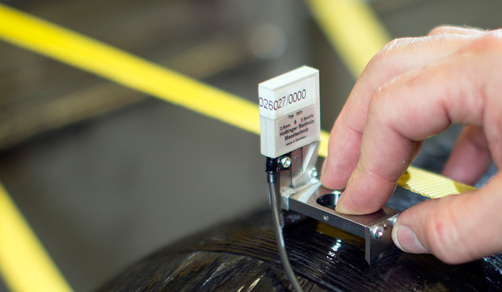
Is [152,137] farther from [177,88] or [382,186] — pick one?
[382,186]

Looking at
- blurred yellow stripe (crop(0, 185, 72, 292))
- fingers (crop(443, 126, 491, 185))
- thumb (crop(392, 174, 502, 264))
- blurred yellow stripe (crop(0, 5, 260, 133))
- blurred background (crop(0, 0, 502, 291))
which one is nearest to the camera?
thumb (crop(392, 174, 502, 264))

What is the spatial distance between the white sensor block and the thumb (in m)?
0.17

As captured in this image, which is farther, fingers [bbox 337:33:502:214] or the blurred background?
the blurred background

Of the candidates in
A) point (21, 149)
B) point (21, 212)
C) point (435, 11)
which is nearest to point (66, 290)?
point (21, 212)

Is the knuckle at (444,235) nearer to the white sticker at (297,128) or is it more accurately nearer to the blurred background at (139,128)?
the white sticker at (297,128)

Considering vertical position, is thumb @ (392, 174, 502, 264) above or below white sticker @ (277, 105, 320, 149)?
below

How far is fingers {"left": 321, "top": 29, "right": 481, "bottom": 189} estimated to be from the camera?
2.18ft

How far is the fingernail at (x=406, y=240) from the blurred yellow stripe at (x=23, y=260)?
1259 mm

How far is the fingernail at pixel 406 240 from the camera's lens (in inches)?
25.4

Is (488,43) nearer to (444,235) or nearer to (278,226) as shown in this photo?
(444,235)

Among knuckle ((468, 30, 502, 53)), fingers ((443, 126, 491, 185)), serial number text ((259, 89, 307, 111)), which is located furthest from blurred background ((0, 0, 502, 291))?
knuckle ((468, 30, 502, 53))

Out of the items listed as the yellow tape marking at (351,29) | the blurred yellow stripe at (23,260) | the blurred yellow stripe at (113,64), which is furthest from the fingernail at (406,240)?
the yellow tape marking at (351,29)

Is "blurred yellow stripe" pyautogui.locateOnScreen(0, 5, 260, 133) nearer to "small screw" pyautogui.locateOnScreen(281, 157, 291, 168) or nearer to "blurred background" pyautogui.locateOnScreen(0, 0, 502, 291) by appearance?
"blurred background" pyautogui.locateOnScreen(0, 0, 502, 291)

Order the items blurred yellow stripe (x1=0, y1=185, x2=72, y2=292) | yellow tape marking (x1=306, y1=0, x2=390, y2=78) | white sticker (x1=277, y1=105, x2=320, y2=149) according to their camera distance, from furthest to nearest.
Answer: yellow tape marking (x1=306, y1=0, x2=390, y2=78) < blurred yellow stripe (x1=0, y1=185, x2=72, y2=292) < white sticker (x1=277, y1=105, x2=320, y2=149)
